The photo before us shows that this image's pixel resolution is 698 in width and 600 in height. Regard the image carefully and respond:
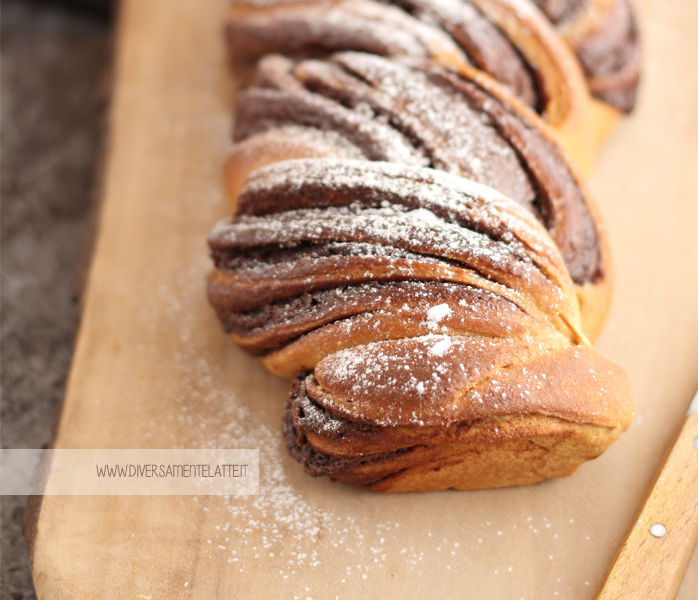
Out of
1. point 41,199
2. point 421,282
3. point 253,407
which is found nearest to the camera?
point 421,282

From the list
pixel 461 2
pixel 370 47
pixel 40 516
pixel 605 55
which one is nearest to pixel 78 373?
pixel 40 516

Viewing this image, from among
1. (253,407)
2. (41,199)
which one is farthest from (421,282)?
(41,199)

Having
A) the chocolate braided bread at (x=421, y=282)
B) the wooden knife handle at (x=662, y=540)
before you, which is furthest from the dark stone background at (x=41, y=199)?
the wooden knife handle at (x=662, y=540)

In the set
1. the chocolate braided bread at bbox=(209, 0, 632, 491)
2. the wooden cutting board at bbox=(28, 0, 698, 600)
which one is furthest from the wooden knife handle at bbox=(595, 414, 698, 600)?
the chocolate braided bread at bbox=(209, 0, 632, 491)

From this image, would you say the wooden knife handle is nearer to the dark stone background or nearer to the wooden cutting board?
the wooden cutting board

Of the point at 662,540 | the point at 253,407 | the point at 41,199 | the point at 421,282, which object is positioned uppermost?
the point at 421,282

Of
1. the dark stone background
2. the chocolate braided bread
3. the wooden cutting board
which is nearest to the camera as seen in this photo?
the chocolate braided bread

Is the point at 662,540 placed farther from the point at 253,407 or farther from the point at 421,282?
the point at 253,407
